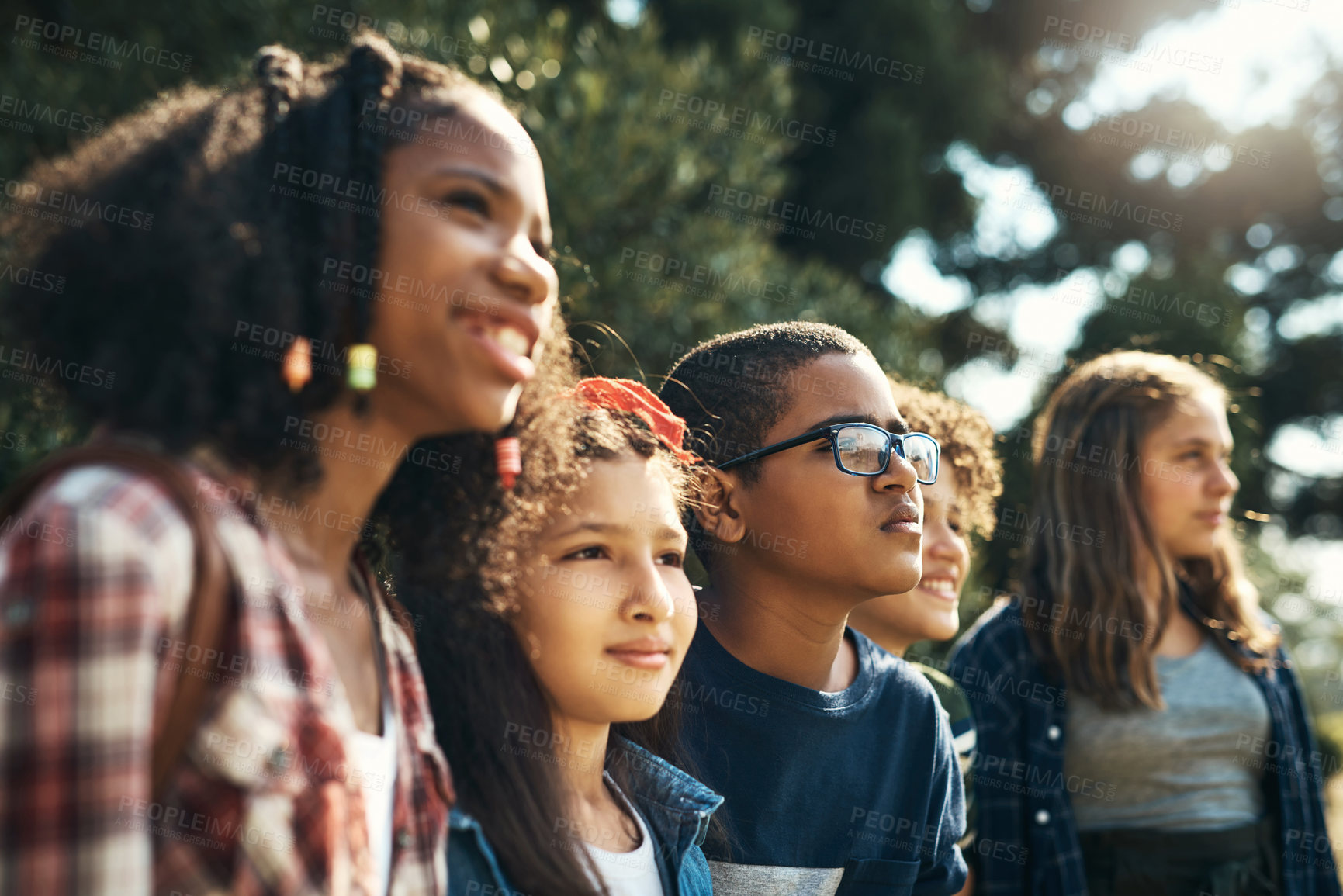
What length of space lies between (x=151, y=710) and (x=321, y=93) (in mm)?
913

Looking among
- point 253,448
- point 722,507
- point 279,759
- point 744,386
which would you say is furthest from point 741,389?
point 279,759

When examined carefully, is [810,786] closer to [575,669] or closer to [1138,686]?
[575,669]

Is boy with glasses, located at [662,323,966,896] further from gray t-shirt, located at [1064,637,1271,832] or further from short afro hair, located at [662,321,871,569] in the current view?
gray t-shirt, located at [1064,637,1271,832]

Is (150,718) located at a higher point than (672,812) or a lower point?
higher

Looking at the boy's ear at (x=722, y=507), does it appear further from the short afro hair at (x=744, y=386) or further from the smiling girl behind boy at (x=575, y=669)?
the smiling girl behind boy at (x=575, y=669)

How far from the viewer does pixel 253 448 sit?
1284 mm

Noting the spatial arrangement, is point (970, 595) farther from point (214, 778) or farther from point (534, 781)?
point (214, 778)

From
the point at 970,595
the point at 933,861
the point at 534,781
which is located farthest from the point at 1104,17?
the point at 534,781

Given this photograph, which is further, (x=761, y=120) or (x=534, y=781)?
(x=761, y=120)

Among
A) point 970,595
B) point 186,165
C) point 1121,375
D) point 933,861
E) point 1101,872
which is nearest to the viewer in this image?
point 186,165

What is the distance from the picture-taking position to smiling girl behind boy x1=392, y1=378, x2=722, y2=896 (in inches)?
64.3

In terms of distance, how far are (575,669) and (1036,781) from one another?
2172 millimetres

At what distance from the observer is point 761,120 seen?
7.00 metres

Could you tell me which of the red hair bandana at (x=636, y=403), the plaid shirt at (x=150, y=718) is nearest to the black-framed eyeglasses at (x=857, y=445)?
the red hair bandana at (x=636, y=403)
